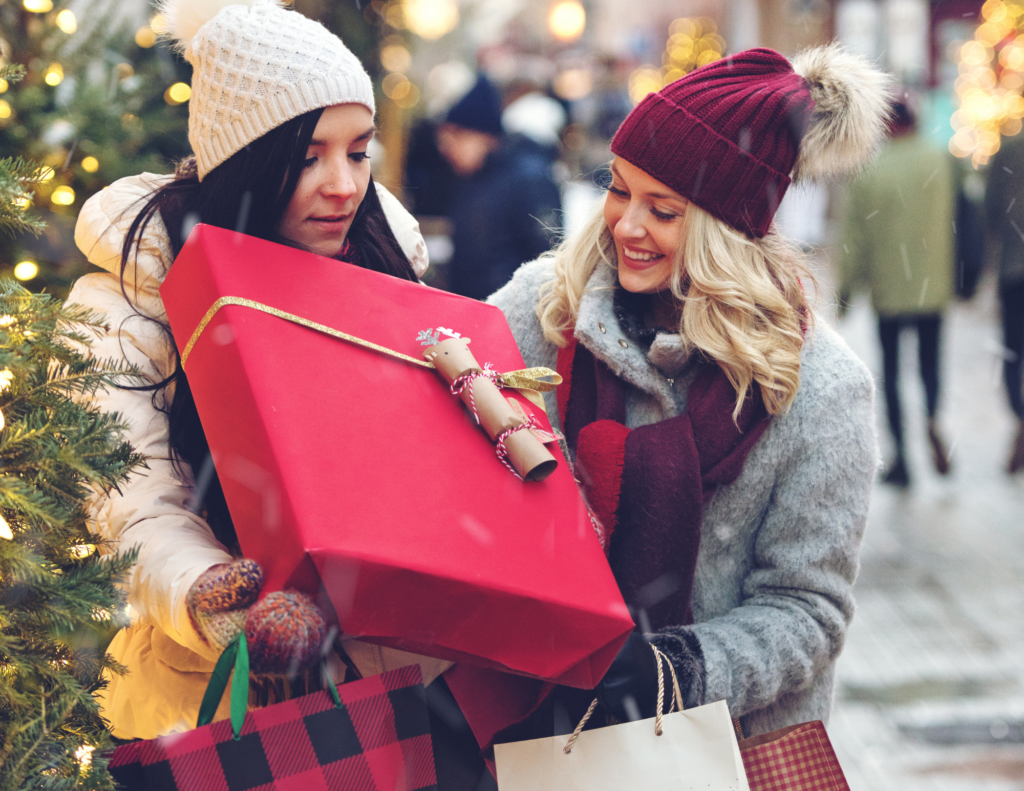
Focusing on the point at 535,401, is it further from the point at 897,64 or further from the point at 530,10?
the point at 530,10

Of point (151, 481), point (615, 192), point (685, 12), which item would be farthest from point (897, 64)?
point (151, 481)

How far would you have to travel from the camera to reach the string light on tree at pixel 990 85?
800cm

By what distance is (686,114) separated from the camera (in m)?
1.89

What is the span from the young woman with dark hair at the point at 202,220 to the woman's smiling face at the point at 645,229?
1.88ft

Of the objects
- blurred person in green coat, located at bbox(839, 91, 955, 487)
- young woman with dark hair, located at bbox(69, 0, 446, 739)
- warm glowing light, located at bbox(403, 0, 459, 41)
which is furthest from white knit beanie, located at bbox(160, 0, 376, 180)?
warm glowing light, located at bbox(403, 0, 459, 41)

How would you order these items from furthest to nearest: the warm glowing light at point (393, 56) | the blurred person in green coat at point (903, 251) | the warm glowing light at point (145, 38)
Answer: the blurred person in green coat at point (903, 251) → the warm glowing light at point (393, 56) → the warm glowing light at point (145, 38)

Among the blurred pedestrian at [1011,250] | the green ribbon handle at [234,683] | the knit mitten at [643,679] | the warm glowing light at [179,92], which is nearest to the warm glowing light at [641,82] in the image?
the blurred pedestrian at [1011,250]

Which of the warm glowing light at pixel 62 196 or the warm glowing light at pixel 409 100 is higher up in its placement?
the warm glowing light at pixel 62 196

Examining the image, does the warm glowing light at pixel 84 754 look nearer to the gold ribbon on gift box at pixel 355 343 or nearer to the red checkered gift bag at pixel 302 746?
the red checkered gift bag at pixel 302 746

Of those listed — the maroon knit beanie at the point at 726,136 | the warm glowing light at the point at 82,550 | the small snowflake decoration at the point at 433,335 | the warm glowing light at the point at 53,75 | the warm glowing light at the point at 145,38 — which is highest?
the warm glowing light at the point at 145,38

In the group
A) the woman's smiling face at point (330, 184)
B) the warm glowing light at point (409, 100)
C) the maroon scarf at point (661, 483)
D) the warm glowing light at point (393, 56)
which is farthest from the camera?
the warm glowing light at point (409, 100)

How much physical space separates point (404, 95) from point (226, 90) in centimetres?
516

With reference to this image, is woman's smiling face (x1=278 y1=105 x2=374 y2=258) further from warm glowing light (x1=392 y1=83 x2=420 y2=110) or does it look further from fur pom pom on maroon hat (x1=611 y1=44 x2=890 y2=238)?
warm glowing light (x1=392 y1=83 x2=420 y2=110)

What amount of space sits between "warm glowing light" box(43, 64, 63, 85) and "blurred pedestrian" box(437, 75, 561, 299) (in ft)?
8.64
